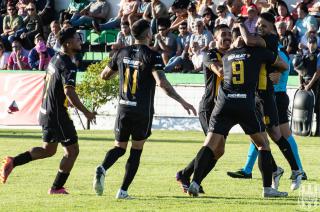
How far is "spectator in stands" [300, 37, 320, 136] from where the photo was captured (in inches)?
1024

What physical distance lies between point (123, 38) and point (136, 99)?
1746 centimetres

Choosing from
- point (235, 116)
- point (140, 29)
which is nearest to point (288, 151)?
point (235, 116)

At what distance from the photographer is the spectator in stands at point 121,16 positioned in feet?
103

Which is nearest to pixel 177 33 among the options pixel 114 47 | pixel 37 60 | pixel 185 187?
pixel 114 47

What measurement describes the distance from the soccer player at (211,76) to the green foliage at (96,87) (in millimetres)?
14530

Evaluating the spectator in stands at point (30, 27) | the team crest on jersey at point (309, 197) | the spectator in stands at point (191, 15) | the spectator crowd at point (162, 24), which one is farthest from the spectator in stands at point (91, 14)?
the team crest on jersey at point (309, 197)

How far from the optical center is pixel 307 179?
15453 mm

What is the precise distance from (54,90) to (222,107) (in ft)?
6.94

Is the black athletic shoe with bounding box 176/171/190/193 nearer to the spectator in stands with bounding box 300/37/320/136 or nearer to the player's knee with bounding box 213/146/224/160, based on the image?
the player's knee with bounding box 213/146/224/160

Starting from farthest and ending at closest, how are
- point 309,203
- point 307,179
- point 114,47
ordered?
point 114,47 → point 307,179 → point 309,203

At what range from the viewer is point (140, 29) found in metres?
12.9

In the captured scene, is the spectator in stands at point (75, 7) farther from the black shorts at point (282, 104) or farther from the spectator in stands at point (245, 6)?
the black shorts at point (282, 104)

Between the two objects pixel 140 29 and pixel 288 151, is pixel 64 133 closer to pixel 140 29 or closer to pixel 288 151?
pixel 140 29

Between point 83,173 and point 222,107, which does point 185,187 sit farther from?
point 83,173
